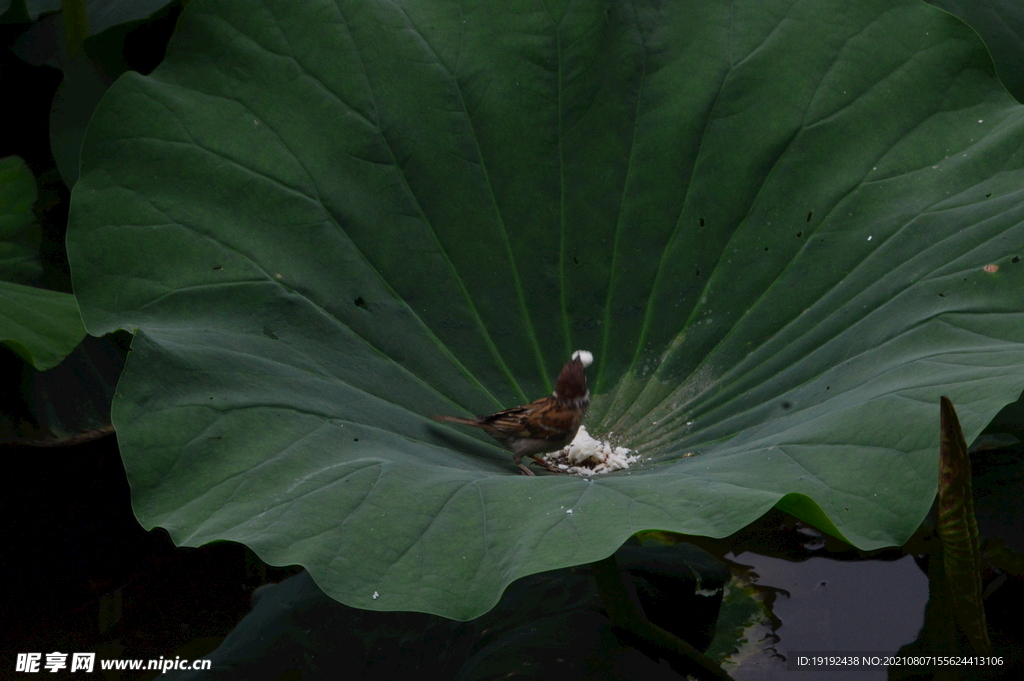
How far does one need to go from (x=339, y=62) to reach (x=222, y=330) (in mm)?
818

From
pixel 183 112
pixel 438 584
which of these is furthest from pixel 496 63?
pixel 438 584

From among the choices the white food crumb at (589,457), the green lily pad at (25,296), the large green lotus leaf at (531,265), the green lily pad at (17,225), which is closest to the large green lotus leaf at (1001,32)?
the large green lotus leaf at (531,265)

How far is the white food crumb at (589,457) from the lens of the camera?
2.12 meters

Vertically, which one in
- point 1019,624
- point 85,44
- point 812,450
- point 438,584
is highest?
point 85,44

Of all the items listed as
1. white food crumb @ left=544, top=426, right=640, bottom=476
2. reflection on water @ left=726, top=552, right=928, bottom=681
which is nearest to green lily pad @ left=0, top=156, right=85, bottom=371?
white food crumb @ left=544, top=426, right=640, bottom=476

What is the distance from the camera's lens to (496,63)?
2479 millimetres

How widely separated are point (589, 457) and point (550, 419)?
296 mm

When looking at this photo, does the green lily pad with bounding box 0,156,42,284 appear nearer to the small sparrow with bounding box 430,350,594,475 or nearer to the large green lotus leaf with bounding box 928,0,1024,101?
the small sparrow with bounding box 430,350,594,475

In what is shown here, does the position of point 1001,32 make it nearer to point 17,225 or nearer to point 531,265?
point 531,265

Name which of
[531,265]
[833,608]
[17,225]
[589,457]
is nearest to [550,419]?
[589,457]

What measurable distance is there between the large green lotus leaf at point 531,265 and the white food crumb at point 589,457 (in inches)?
3.3

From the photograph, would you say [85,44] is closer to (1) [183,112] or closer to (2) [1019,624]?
(1) [183,112]

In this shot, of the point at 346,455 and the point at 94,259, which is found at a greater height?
the point at 94,259

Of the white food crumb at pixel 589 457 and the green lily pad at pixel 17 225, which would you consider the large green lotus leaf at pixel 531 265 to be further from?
the green lily pad at pixel 17 225
